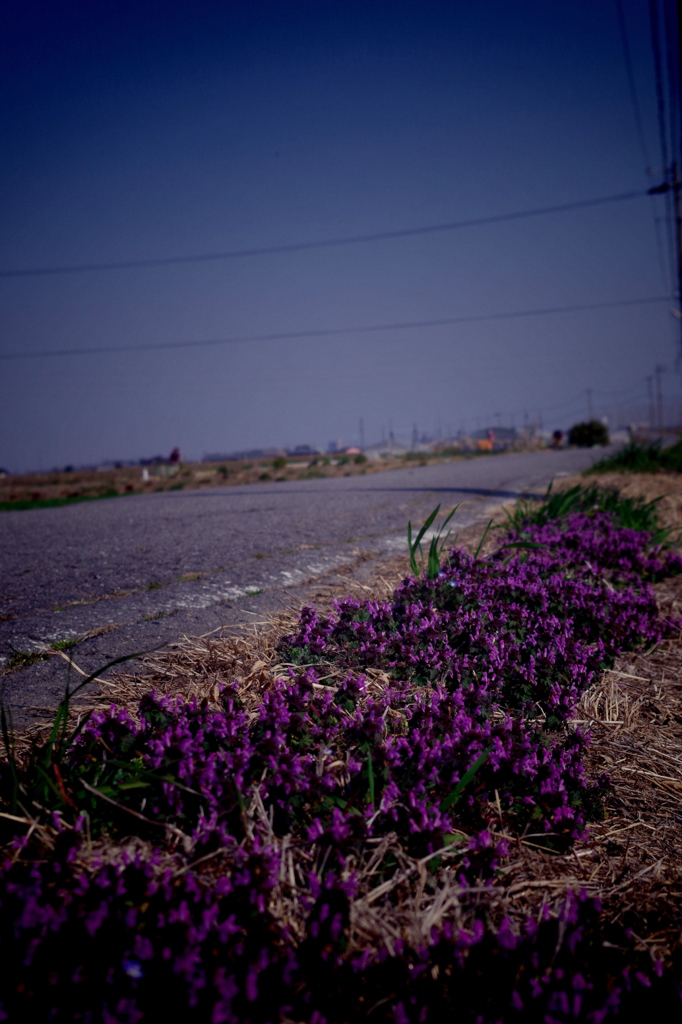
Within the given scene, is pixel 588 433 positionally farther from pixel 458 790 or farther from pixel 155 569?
pixel 458 790

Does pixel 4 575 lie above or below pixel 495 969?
above

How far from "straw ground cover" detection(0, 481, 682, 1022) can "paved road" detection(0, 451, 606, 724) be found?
1.55 feet

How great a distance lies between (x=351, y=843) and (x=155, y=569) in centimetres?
335

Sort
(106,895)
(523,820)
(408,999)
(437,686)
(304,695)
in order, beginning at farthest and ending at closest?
(437,686) < (304,695) < (523,820) < (106,895) < (408,999)

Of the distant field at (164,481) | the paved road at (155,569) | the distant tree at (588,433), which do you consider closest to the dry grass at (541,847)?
the paved road at (155,569)

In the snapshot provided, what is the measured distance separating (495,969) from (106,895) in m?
0.81

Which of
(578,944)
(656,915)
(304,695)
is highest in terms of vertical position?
(304,695)

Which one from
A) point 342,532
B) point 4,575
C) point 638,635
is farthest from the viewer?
point 342,532

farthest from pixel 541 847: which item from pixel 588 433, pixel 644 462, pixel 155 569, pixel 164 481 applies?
pixel 588 433

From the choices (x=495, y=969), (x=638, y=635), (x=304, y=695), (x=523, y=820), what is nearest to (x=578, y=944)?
(x=495, y=969)

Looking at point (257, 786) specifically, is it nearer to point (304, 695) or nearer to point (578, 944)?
point (304, 695)

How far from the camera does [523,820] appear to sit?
1711 mm

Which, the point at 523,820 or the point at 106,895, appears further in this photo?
the point at 523,820

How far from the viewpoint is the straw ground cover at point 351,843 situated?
43.3 inches
